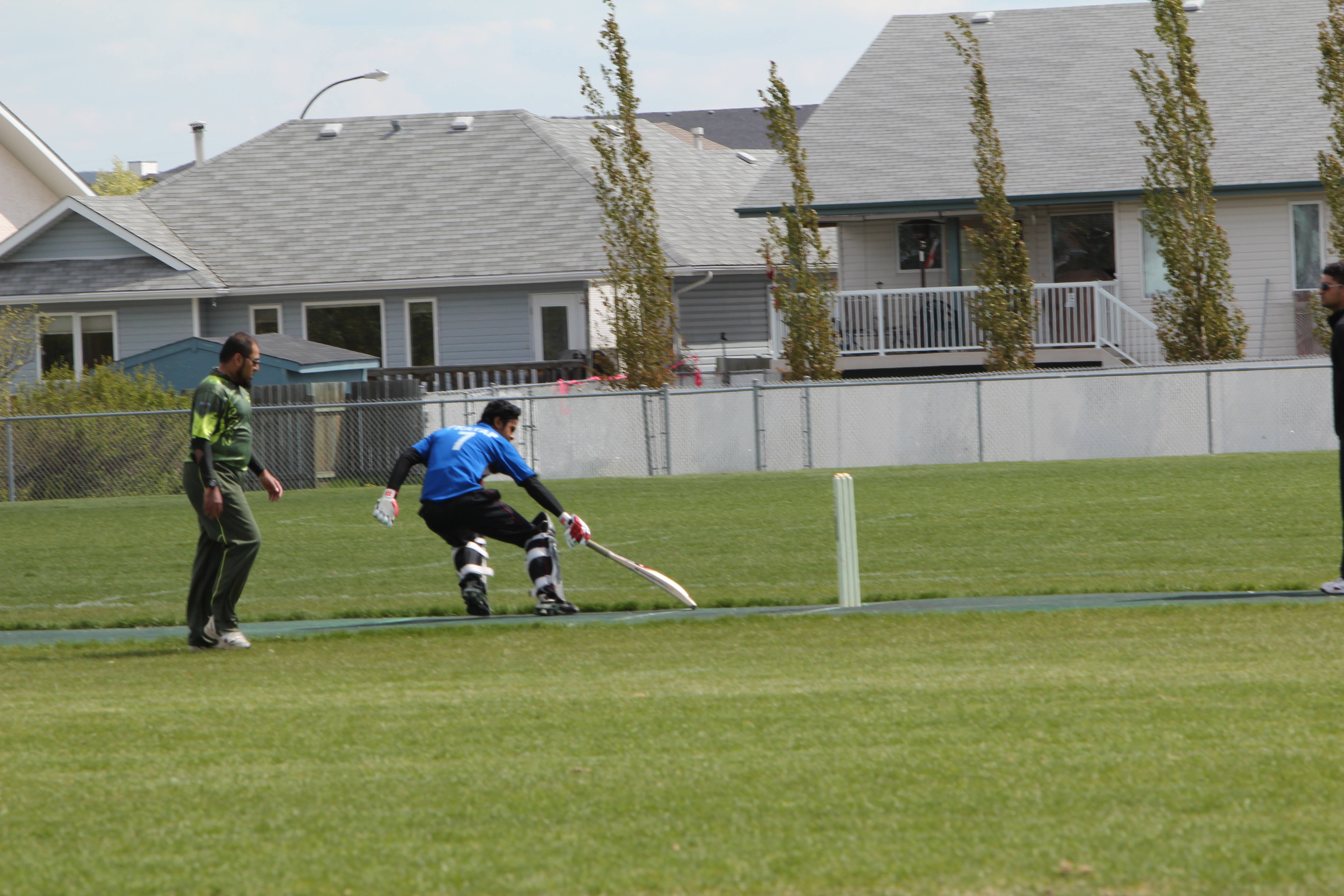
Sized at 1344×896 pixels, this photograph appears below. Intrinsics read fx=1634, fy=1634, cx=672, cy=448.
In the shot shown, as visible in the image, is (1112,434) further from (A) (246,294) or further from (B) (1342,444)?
(A) (246,294)

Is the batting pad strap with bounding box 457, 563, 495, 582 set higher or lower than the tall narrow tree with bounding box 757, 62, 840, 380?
lower

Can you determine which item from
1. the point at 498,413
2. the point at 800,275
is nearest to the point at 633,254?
the point at 800,275

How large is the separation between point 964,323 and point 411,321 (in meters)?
12.2

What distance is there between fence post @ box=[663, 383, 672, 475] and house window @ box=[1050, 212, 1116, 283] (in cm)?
1037

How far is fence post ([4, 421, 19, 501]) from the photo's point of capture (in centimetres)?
2416

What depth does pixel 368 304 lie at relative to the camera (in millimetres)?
35250

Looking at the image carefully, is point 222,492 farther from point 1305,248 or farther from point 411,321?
point 411,321

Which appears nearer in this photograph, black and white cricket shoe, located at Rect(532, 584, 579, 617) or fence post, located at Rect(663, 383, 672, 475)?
black and white cricket shoe, located at Rect(532, 584, 579, 617)

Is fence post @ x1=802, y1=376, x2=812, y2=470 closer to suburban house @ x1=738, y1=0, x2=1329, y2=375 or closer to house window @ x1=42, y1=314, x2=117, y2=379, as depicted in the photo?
suburban house @ x1=738, y1=0, x2=1329, y2=375

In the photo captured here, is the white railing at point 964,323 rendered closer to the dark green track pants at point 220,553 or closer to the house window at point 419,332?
the house window at point 419,332

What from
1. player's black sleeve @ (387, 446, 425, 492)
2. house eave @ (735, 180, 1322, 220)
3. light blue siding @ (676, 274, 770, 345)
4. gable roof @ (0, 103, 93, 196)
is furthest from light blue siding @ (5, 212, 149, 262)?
player's black sleeve @ (387, 446, 425, 492)

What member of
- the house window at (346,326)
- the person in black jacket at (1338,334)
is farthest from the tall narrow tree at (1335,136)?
the house window at (346,326)

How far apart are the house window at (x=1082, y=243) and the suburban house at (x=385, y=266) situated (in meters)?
6.98

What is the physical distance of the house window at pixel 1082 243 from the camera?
103 feet
